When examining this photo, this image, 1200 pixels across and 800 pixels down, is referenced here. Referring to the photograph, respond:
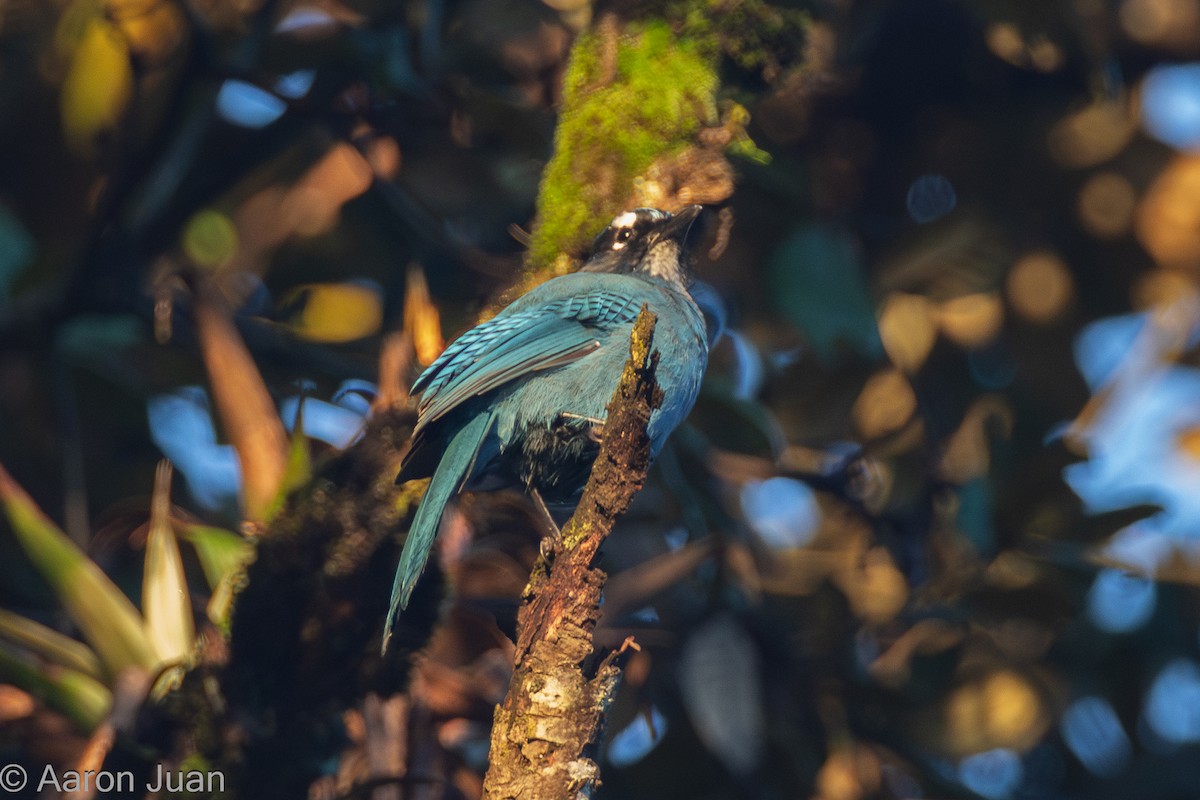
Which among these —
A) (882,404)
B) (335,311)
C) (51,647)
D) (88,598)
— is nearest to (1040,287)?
(882,404)

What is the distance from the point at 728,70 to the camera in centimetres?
578

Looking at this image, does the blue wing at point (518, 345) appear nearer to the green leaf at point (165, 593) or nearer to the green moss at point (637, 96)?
the green moss at point (637, 96)

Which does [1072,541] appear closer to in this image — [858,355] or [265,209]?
[858,355]

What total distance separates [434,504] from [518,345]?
68cm

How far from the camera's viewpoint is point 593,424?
171 inches

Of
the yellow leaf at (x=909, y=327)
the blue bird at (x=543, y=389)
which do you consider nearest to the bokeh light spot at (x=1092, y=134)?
the yellow leaf at (x=909, y=327)

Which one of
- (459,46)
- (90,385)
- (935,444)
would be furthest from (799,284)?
(90,385)

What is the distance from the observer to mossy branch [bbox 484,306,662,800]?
121 inches

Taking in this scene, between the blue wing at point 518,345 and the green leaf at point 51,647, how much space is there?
2156 mm

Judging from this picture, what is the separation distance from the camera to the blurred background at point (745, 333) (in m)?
6.51

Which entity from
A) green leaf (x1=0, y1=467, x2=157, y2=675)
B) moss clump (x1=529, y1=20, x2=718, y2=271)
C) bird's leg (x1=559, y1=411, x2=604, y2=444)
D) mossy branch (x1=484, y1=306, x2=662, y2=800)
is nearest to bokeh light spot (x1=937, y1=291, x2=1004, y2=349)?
moss clump (x1=529, y1=20, x2=718, y2=271)

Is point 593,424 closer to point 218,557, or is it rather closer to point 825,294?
point 218,557

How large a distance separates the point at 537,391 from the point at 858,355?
3.34 metres

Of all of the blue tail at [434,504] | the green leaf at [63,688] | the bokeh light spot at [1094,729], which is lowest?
the bokeh light spot at [1094,729]
